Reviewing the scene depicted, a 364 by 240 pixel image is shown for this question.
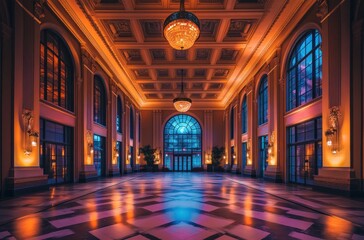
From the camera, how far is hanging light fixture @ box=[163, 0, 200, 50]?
31.9 feet

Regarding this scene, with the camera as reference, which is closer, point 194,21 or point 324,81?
point 194,21

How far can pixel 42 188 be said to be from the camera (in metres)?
11.0

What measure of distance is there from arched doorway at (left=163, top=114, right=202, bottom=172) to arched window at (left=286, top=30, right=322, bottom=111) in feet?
66.3

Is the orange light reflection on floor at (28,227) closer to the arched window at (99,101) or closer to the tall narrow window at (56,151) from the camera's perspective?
the tall narrow window at (56,151)

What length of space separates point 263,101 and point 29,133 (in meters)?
14.0

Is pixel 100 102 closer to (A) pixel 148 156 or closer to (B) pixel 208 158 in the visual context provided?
(A) pixel 148 156

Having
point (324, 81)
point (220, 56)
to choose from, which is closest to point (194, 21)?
point (324, 81)

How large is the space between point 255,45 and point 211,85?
34.9 feet

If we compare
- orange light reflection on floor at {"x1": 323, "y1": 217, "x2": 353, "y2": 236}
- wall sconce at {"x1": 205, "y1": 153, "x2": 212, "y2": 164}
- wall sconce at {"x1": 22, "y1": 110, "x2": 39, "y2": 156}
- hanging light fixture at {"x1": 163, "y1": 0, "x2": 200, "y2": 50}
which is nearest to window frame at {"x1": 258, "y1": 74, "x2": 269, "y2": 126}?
hanging light fixture at {"x1": 163, "y1": 0, "x2": 200, "y2": 50}

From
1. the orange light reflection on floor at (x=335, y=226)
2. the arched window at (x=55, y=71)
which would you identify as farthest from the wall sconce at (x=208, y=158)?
the orange light reflection on floor at (x=335, y=226)

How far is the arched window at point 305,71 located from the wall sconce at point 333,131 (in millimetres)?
2126

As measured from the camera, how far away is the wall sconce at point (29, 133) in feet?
32.9

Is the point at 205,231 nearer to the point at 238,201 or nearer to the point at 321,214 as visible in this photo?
the point at 321,214

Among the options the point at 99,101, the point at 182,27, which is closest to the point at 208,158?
the point at 99,101
